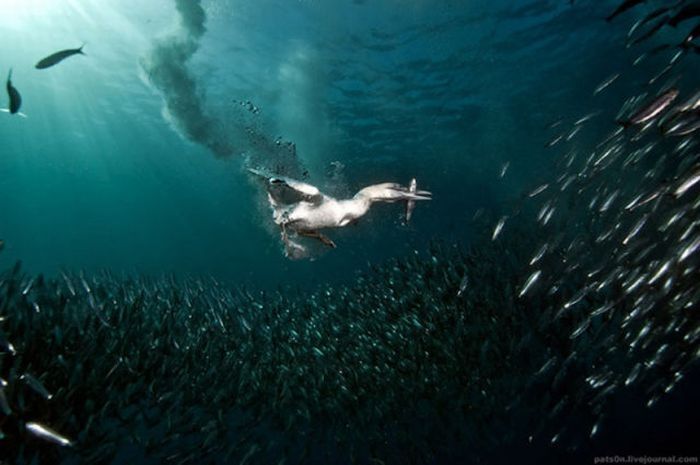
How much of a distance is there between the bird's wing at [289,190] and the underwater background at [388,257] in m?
0.68

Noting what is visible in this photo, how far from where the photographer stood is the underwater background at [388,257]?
7281 millimetres

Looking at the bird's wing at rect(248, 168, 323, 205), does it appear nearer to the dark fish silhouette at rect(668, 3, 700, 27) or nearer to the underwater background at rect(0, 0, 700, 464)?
the underwater background at rect(0, 0, 700, 464)

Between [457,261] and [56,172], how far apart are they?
54.5 m

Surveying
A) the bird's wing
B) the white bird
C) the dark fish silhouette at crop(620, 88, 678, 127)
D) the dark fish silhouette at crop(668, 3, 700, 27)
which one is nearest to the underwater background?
the dark fish silhouette at crop(620, 88, 678, 127)

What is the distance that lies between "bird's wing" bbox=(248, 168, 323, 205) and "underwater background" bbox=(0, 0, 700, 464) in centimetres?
68

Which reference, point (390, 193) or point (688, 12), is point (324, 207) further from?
point (688, 12)

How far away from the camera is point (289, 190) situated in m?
6.89

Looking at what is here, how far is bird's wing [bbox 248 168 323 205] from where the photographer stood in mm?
6040

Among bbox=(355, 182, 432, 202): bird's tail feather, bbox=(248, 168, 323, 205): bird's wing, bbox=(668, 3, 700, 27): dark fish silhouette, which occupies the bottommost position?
bbox=(668, 3, 700, 27): dark fish silhouette

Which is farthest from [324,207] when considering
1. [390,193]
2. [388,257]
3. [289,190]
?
[388,257]

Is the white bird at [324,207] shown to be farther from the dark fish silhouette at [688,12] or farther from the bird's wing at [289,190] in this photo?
the dark fish silhouette at [688,12]

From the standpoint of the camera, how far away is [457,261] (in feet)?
35.0

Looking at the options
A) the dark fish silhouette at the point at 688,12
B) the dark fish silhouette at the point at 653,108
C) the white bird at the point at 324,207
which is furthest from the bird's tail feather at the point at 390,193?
the dark fish silhouette at the point at 688,12

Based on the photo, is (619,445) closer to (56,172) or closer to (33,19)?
(33,19)
